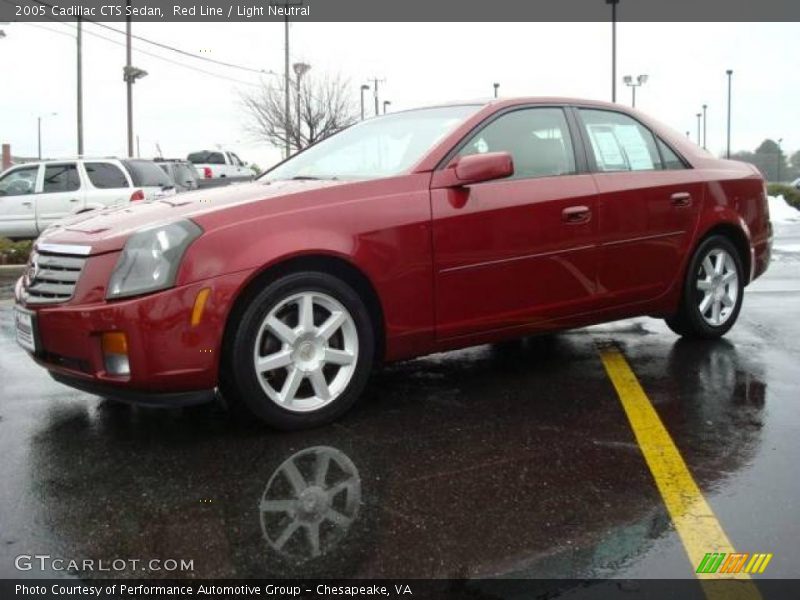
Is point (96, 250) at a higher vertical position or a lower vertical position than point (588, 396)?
higher

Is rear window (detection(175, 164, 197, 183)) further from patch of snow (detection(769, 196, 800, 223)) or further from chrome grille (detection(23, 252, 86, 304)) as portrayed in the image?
chrome grille (detection(23, 252, 86, 304))

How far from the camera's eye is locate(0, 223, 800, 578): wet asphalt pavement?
2.57 meters

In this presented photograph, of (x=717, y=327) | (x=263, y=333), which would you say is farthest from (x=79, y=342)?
(x=717, y=327)

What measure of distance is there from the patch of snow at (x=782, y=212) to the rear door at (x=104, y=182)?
16.0m

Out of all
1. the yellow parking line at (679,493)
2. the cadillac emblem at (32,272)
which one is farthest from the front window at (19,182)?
the yellow parking line at (679,493)

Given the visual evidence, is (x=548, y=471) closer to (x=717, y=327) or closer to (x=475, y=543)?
(x=475, y=543)

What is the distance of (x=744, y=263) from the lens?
572cm

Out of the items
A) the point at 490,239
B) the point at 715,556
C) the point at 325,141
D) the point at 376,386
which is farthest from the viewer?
the point at 325,141

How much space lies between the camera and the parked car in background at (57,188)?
14562 millimetres

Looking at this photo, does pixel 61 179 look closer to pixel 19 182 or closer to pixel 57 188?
pixel 57 188

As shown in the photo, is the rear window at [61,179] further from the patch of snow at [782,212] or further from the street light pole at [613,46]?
the street light pole at [613,46]

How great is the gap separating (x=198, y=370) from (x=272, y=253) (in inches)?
23.4

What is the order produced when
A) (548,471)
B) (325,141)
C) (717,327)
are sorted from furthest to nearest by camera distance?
1. (717,327)
2. (325,141)
3. (548,471)

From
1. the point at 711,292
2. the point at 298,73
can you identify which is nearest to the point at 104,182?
the point at 711,292
